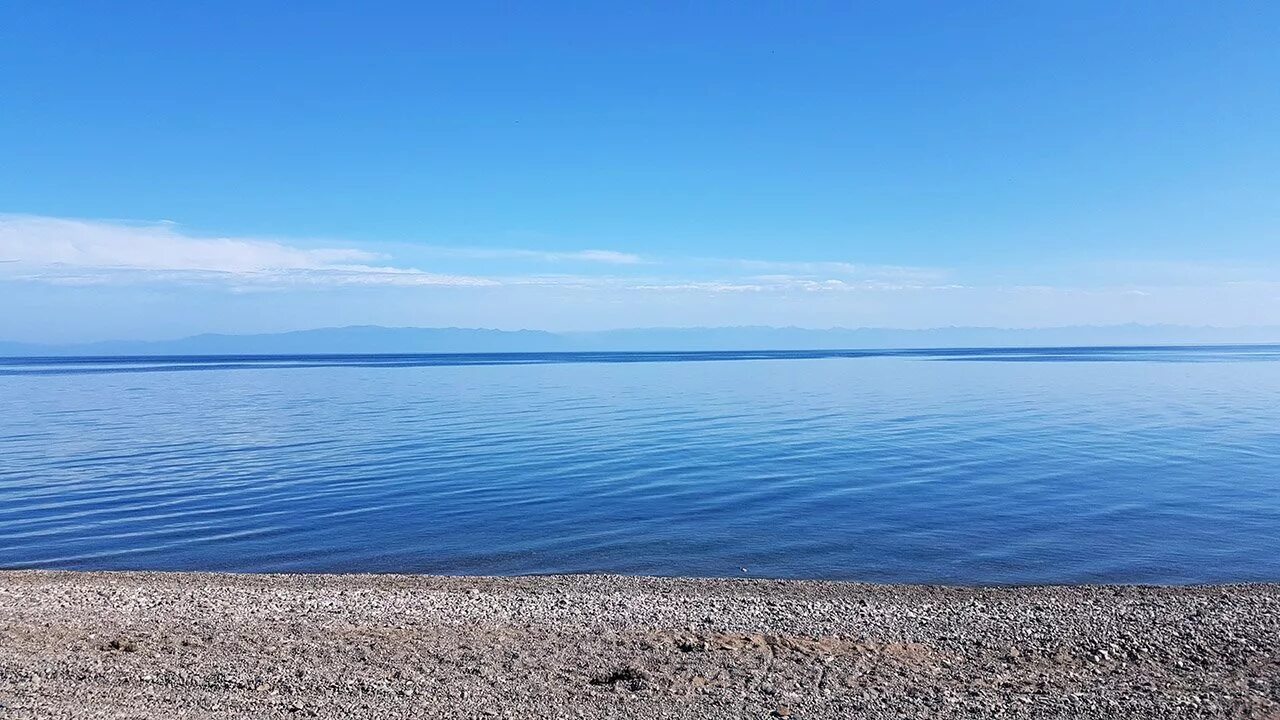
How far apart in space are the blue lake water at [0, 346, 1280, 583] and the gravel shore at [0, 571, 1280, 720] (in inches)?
110

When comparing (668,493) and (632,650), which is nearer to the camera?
(632,650)

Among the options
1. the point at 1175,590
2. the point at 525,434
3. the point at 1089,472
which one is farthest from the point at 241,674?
the point at 525,434

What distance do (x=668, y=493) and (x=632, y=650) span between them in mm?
14330

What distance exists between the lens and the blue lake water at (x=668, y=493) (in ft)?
64.1

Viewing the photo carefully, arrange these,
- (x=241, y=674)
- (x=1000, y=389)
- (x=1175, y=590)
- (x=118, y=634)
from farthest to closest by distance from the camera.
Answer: (x=1000, y=389) → (x=1175, y=590) → (x=118, y=634) → (x=241, y=674)

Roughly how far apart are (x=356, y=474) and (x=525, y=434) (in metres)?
12.9

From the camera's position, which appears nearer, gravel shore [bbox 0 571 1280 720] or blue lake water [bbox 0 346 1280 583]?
gravel shore [bbox 0 571 1280 720]

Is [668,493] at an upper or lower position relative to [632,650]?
lower

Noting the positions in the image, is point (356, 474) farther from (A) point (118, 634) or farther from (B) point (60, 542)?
(A) point (118, 634)

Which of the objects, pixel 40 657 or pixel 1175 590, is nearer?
pixel 40 657

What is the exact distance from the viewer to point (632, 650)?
1262 centimetres

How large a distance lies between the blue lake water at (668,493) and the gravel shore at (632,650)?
9.17ft

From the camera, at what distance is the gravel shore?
1048 cm

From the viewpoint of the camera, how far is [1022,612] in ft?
47.3
